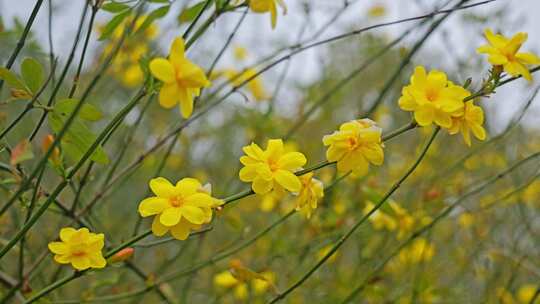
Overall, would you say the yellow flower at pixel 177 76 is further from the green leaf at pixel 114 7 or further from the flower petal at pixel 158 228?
the green leaf at pixel 114 7

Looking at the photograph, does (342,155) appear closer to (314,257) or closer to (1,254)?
(1,254)

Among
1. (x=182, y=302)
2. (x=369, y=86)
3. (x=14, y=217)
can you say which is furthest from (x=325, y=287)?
(x=369, y=86)

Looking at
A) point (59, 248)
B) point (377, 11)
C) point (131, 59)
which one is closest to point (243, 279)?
point (59, 248)

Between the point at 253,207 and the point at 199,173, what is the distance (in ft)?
1.25

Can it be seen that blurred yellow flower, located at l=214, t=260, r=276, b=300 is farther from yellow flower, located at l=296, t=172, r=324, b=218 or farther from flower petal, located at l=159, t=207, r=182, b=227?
flower petal, located at l=159, t=207, r=182, b=227


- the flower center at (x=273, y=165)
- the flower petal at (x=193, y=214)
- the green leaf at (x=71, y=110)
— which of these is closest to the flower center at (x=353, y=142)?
the flower center at (x=273, y=165)

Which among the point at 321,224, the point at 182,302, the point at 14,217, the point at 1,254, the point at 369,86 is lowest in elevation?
the point at 1,254

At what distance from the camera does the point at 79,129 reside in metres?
0.85

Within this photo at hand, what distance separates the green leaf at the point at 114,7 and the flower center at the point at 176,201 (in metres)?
0.36

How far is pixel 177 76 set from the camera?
2.40 ft

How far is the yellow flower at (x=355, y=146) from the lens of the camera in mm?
852

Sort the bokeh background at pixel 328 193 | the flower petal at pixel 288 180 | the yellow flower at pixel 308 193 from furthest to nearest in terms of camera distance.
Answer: the bokeh background at pixel 328 193
the yellow flower at pixel 308 193
the flower petal at pixel 288 180

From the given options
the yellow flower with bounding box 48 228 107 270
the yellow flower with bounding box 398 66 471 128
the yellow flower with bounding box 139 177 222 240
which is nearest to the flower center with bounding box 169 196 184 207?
the yellow flower with bounding box 139 177 222 240

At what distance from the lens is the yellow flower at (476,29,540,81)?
896mm
